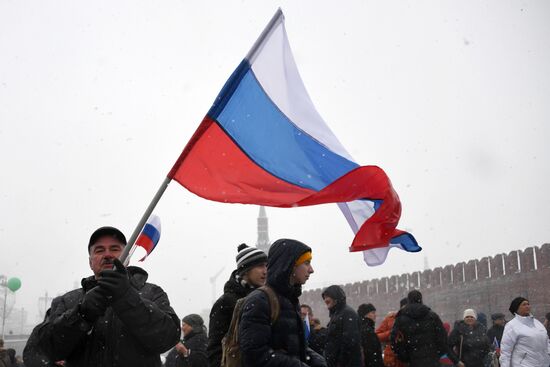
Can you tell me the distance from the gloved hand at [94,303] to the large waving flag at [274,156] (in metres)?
1.34

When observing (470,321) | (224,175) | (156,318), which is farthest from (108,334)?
(470,321)

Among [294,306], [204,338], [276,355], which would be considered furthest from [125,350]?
[204,338]

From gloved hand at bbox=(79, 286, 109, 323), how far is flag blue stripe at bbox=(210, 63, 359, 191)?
5.76 feet

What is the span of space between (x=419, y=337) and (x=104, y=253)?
4.26 m

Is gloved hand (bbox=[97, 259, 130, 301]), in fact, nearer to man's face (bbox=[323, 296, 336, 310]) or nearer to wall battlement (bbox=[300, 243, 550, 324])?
man's face (bbox=[323, 296, 336, 310])

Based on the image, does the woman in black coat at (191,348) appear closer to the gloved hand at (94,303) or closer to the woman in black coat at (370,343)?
the woman in black coat at (370,343)

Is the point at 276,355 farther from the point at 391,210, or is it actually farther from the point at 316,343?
the point at 316,343

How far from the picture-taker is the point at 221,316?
3.95 m

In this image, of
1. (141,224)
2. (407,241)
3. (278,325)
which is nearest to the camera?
(141,224)

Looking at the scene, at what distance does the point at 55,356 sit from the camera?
8.57ft

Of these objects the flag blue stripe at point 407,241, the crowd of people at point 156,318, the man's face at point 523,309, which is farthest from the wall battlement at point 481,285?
the crowd of people at point 156,318

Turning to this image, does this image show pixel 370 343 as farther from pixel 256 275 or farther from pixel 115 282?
pixel 115 282

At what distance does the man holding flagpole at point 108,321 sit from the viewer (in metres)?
2.48

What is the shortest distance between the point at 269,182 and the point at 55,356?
1.93 metres
